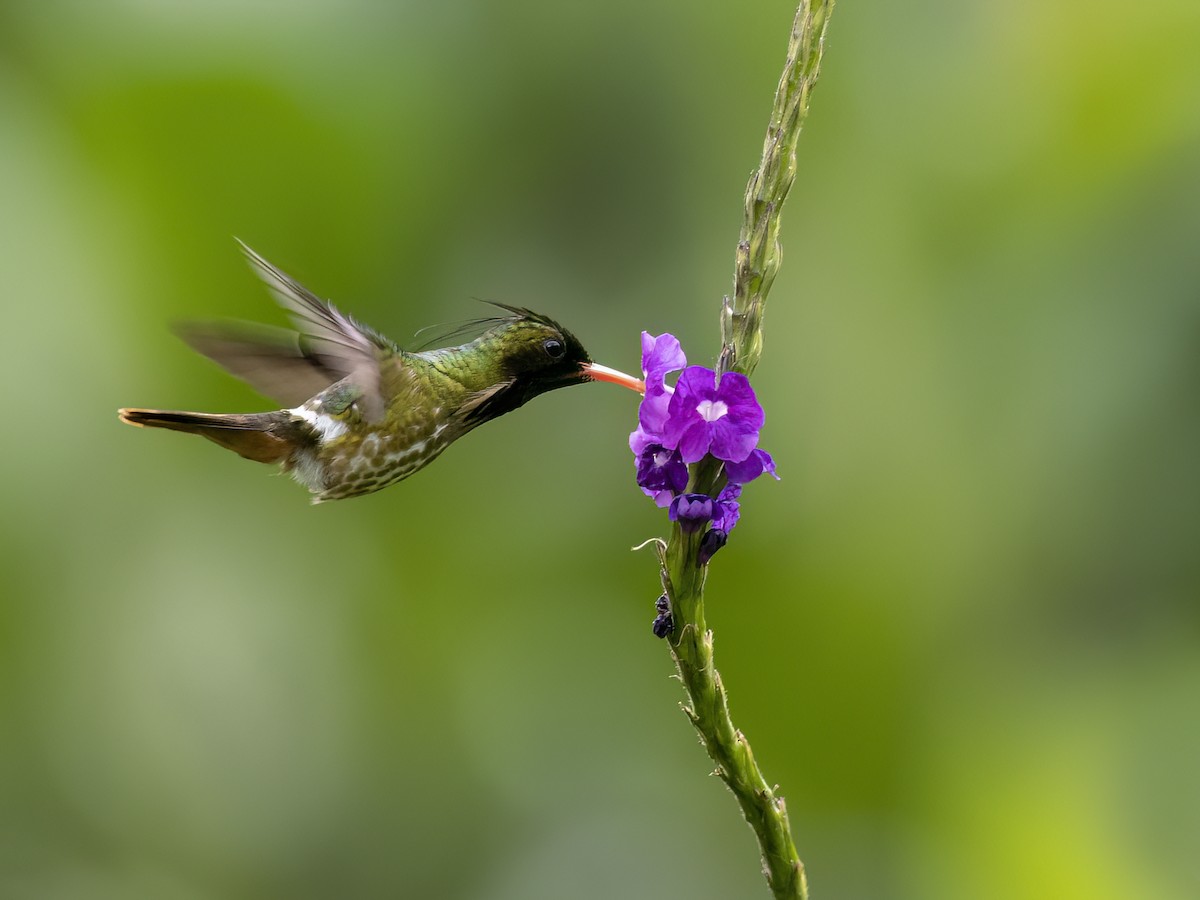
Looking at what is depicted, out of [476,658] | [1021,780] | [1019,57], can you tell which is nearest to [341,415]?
[476,658]

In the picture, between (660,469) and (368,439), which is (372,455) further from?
(660,469)

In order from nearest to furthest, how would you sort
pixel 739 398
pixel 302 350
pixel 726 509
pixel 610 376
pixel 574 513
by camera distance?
1. pixel 739 398
2. pixel 726 509
3. pixel 610 376
4. pixel 302 350
5. pixel 574 513

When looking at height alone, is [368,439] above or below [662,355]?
below

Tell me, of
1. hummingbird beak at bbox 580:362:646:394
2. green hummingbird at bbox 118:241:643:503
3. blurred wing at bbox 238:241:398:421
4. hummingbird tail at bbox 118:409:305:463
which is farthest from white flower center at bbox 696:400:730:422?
hummingbird tail at bbox 118:409:305:463

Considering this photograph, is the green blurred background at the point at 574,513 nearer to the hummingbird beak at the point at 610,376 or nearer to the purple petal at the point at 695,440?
the hummingbird beak at the point at 610,376

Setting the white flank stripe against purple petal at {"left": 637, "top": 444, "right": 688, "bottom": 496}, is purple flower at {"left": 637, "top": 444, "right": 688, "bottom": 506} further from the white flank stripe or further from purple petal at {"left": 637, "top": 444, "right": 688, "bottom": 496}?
the white flank stripe

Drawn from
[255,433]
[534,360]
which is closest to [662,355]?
[534,360]
